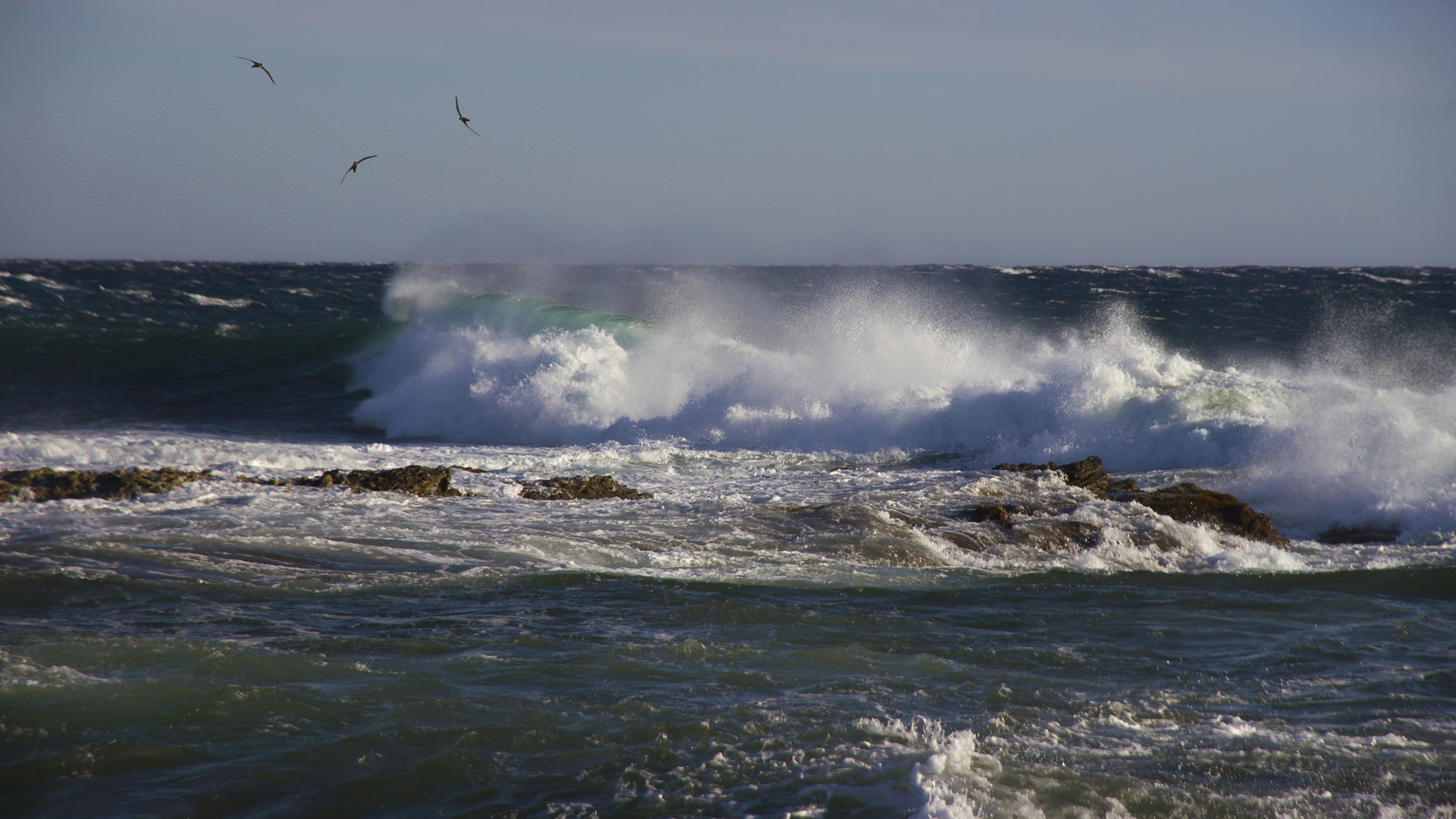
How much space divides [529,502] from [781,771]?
261 inches

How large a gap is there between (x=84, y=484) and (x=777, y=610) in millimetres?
7785

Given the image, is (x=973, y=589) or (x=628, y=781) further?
(x=973, y=589)

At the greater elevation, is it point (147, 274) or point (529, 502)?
point (147, 274)

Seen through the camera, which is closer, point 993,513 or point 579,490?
point 993,513

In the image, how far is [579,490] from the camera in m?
10.8

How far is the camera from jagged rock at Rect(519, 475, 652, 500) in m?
10.6

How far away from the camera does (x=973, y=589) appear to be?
7094 millimetres

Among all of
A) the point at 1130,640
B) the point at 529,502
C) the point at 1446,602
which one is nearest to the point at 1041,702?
the point at 1130,640

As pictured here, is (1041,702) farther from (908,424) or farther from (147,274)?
(147,274)

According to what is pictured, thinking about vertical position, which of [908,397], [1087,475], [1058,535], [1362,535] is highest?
[908,397]

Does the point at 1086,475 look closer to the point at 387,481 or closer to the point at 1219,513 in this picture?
the point at 1219,513

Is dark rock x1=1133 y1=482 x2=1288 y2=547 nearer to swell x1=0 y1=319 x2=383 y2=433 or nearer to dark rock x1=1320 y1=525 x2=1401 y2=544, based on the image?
dark rock x1=1320 y1=525 x2=1401 y2=544

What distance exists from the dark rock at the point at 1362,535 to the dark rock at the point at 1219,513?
21.8 inches

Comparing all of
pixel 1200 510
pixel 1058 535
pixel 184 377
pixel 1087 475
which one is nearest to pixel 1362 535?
pixel 1200 510
